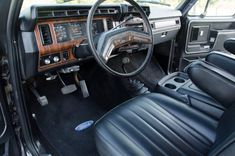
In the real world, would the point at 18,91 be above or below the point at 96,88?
above

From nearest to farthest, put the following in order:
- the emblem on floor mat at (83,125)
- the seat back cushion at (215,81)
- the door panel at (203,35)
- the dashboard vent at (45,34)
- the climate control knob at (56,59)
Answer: the seat back cushion at (215,81) < the dashboard vent at (45,34) < the climate control knob at (56,59) < the emblem on floor mat at (83,125) < the door panel at (203,35)

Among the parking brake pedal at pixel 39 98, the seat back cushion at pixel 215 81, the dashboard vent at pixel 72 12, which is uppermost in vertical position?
the dashboard vent at pixel 72 12

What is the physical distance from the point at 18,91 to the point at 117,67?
1.03 m

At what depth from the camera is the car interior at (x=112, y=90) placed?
3.59 feet

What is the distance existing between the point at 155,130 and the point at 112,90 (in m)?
0.94

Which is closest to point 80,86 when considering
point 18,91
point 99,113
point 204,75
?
point 99,113

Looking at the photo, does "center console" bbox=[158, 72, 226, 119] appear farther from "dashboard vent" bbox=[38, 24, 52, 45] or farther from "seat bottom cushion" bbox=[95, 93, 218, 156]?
"dashboard vent" bbox=[38, 24, 52, 45]

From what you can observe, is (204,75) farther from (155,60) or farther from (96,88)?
(155,60)

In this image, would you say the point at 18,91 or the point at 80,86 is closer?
the point at 18,91

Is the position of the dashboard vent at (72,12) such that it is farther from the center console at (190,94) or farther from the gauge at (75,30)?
the center console at (190,94)

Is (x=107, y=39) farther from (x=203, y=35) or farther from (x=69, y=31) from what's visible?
(x=203, y=35)

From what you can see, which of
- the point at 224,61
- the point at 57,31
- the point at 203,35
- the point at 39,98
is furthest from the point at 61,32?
the point at 203,35

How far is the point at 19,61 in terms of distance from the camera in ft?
3.69

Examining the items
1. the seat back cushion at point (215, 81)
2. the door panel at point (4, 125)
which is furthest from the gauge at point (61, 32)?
the seat back cushion at point (215, 81)
